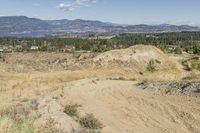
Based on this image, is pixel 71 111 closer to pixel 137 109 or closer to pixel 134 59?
pixel 137 109

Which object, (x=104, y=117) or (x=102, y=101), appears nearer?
(x=104, y=117)

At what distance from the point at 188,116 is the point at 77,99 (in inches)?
240

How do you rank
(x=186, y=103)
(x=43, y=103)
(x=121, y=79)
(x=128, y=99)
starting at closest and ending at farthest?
(x=43, y=103) → (x=186, y=103) → (x=128, y=99) → (x=121, y=79)

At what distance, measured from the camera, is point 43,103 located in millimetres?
17109

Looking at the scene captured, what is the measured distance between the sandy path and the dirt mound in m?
26.4

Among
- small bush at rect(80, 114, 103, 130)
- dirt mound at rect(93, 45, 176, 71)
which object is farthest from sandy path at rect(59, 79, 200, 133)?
dirt mound at rect(93, 45, 176, 71)

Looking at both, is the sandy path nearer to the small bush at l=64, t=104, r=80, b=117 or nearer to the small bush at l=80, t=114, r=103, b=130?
the small bush at l=80, t=114, r=103, b=130

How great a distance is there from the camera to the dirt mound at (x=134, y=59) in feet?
166

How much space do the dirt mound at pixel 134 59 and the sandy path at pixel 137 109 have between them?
2643cm

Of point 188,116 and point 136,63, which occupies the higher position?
point 188,116

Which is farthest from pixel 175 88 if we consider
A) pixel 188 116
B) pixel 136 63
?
pixel 136 63

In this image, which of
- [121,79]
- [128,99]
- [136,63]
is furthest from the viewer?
[136,63]

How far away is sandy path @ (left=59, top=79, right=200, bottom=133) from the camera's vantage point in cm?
1603

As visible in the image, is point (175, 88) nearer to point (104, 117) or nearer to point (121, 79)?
point (104, 117)
